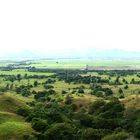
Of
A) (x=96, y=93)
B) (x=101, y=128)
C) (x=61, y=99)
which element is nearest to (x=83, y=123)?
(x=101, y=128)

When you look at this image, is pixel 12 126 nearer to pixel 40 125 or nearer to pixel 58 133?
pixel 40 125

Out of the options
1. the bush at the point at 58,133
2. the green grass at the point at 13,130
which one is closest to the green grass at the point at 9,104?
the green grass at the point at 13,130

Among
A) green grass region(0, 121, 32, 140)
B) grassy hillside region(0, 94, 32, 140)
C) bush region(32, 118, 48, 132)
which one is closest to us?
green grass region(0, 121, 32, 140)

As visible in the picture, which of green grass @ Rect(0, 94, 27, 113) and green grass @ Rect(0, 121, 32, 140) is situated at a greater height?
green grass @ Rect(0, 94, 27, 113)

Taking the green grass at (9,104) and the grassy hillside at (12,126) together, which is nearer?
the grassy hillside at (12,126)

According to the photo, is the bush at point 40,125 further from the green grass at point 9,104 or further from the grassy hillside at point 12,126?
the green grass at point 9,104

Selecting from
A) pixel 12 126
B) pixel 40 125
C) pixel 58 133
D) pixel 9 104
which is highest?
pixel 9 104

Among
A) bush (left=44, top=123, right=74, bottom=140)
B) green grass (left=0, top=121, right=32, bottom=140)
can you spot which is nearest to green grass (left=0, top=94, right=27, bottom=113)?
green grass (left=0, top=121, right=32, bottom=140)

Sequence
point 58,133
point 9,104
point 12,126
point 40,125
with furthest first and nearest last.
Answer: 1. point 9,104
2. point 40,125
3. point 12,126
4. point 58,133

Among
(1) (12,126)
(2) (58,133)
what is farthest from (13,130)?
(2) (58,133)

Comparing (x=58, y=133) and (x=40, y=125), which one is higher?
(x=40, y=125)

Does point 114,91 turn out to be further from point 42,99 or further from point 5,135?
point 5,135

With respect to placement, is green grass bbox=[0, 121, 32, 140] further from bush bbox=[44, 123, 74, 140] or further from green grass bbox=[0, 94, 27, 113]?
green grass bbox=[0, 94, 27, 113]

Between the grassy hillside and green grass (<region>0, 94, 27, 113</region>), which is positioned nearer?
the grassy hillside
